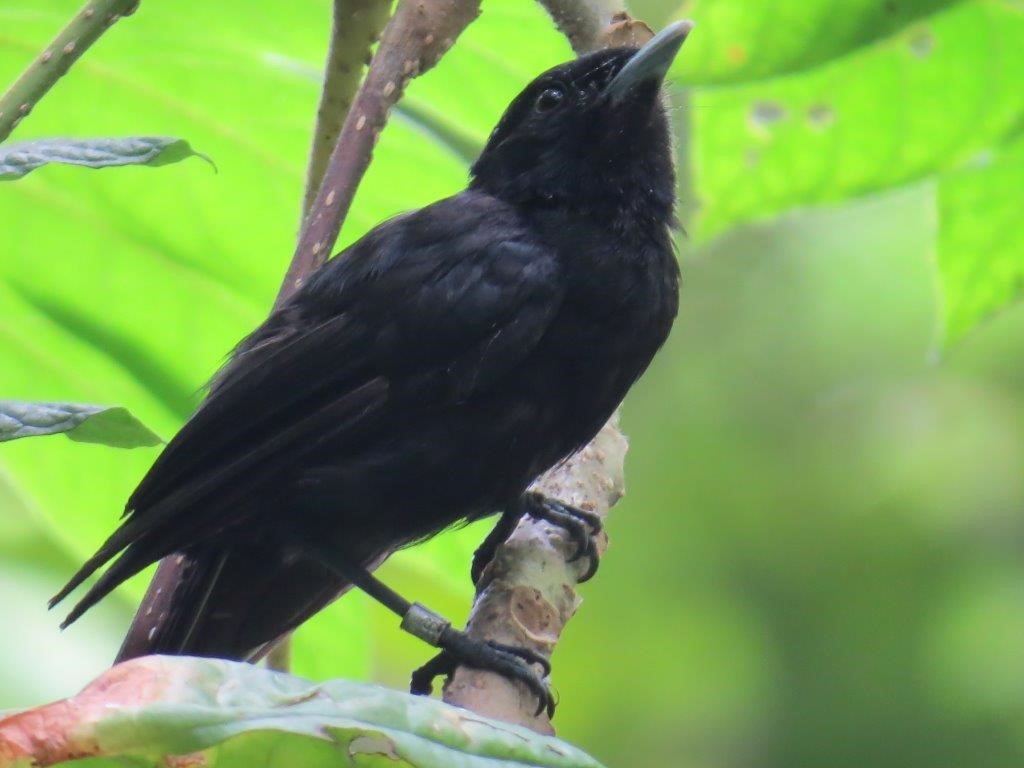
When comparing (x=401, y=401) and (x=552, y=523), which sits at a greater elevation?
(x=401, y=401)

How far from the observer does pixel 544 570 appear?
2283mm

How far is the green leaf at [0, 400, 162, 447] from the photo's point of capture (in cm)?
137

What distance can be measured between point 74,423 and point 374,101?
1.02 metres

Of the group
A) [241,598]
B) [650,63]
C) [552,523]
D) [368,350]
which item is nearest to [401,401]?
[368,350]

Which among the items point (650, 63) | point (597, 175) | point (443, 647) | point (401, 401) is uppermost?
point (650, 63)

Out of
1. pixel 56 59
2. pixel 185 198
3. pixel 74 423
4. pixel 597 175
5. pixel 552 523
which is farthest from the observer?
pixel 597 175

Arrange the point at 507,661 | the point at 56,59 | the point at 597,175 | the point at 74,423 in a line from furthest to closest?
the point at 597,175 → the point at 507,661 → the point at 56,59 → the point at 74,423

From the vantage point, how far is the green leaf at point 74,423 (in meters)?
1.37

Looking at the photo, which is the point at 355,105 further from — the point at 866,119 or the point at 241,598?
the point at 241,598

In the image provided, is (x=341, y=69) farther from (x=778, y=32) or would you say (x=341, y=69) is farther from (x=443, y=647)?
(x=443, y=647)

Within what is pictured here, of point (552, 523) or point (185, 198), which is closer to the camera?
point (552, 523)

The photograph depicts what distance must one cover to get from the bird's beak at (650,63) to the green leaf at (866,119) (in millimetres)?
331

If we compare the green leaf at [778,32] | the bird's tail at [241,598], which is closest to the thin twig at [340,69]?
the bird's tail at [241,598]

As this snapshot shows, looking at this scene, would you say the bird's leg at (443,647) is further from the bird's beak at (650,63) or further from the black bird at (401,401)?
the bird's beak at (650,63)
